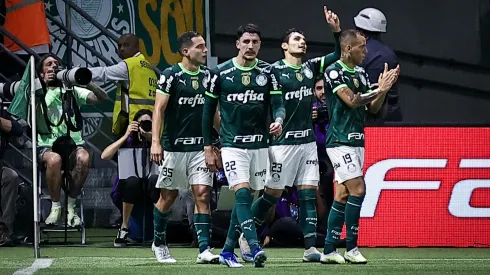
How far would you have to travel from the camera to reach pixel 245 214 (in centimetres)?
1255

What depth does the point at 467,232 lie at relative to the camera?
1547 centimetres

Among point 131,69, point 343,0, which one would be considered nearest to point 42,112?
point 131,69

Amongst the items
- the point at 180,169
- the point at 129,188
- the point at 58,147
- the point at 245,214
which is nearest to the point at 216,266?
the point at 245,214

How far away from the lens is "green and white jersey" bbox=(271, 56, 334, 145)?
13398 mm

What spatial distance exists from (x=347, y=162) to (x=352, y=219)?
0.53 meters

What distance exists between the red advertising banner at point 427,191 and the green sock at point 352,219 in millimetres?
2255

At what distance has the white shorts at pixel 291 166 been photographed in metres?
13.2

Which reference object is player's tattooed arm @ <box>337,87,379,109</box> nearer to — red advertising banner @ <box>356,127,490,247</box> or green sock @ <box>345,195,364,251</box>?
green sock @ <box>345,195,364,251</box>

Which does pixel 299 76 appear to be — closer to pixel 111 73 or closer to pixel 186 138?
pixel 186 138

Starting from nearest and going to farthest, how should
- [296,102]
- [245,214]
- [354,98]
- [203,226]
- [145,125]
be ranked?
[245,214] < [354,98] < [203,226] < [296,102] < [145,125]

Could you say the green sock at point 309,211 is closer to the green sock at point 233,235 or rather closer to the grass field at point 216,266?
the grass field at point 216,266

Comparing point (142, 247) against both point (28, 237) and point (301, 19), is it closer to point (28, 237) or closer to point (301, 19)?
point (28, 237)

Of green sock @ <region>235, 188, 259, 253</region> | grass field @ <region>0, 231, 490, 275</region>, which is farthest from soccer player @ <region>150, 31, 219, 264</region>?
green sock @ <region>235, 188, 259, 253</region>

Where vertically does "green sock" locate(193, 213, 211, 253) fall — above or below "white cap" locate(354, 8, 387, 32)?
below
